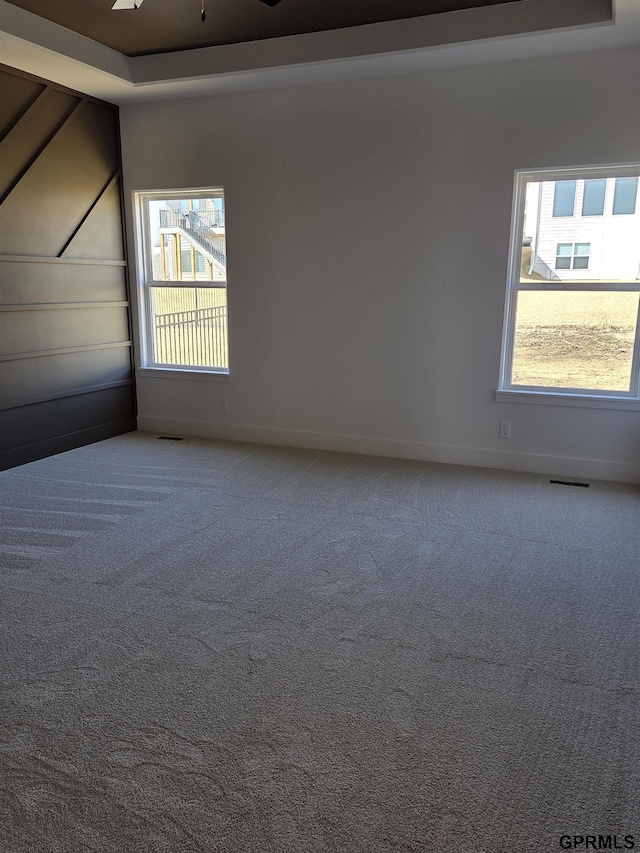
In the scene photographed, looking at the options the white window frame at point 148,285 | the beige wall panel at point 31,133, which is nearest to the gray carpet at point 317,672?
the white window frame at point 148,285

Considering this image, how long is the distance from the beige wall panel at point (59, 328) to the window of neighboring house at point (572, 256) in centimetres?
378

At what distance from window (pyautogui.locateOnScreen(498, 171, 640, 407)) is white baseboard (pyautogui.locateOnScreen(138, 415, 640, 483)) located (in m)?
0.47

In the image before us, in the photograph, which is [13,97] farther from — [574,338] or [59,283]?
[574,338]

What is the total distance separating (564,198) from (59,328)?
13.1ft

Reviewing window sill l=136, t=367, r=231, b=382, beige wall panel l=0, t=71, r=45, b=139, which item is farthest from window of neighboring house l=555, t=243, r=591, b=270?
beige wall panel l=0, t=71, r=45, b=139

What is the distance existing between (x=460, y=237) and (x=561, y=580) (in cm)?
269

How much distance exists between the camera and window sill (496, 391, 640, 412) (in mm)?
4363

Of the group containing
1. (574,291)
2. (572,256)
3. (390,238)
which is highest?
(390,238)

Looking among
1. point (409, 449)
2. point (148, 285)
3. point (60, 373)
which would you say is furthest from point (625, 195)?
point (60, 373)

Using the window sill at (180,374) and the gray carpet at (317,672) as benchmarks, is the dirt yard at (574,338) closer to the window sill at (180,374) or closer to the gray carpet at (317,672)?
the gray carpet at (317,672)

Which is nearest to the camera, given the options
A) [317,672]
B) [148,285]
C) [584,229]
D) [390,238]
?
[317,672]

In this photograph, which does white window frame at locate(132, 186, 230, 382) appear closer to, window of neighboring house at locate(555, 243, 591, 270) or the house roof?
the house roof

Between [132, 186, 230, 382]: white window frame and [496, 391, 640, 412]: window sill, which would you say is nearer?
[496, 391, 640, 412]: window sill

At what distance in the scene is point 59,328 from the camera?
5035mm
